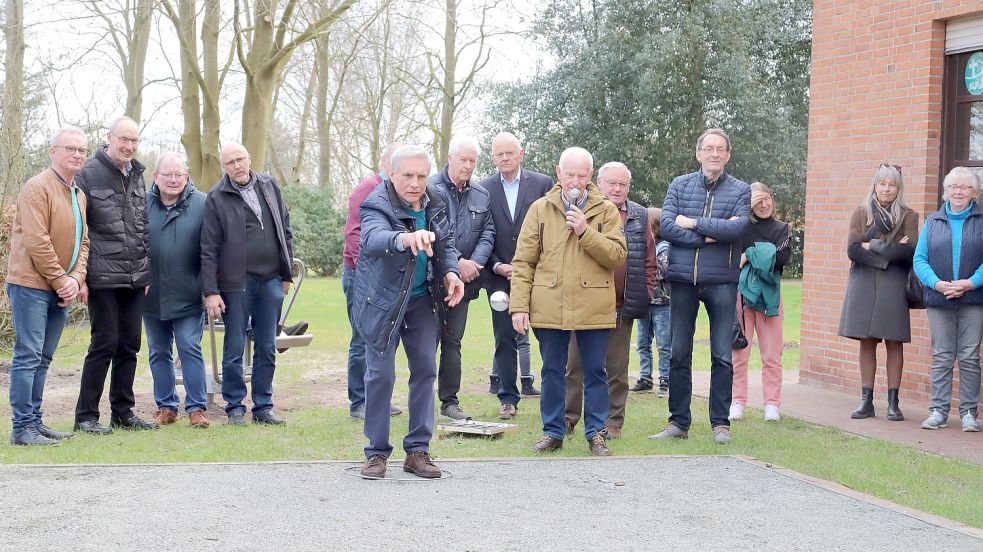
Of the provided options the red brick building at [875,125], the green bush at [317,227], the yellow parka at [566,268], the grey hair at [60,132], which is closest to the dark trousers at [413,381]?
the yellow parka at [566,268]

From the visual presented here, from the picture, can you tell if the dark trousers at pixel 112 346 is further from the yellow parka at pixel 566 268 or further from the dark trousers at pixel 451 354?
the yellow parka at pixel 566 268

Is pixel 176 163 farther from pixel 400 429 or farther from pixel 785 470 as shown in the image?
pixel 785 470

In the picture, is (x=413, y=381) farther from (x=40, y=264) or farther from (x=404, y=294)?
(x=40, y=264)

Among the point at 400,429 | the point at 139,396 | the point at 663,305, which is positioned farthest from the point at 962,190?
the point at 139,396

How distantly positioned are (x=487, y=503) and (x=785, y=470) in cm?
207

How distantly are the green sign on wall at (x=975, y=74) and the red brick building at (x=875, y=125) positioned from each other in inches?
0.5

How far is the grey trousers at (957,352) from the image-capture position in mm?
8523

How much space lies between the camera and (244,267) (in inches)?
320

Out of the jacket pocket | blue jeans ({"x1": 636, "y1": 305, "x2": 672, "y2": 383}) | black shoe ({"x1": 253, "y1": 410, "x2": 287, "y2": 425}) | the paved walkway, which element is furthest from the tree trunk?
the paved walkway

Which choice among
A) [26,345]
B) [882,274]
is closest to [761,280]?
[882,274]

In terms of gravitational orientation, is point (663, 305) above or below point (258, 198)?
below

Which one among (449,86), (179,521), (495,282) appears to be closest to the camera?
(179,521)

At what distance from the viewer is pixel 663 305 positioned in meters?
10.6

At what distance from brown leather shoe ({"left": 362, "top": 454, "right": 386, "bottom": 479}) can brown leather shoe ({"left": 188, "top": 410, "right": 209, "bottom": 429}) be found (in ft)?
7.55
